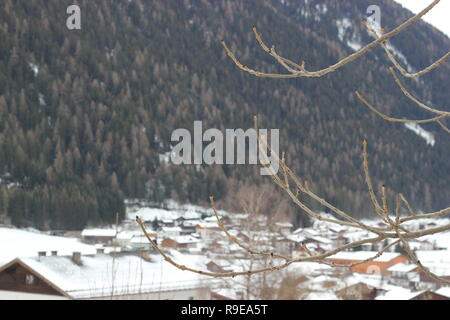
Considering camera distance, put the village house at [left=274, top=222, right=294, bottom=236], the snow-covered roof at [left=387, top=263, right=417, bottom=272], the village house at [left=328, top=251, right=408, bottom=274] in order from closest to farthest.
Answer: the village house at [left=274, top=222, right=294, bottom=236] → the snow-covered roof at [left=387, top=263, right=417, bottom=272] → the village house at [left=328, top=251, right=408, bottom=274]

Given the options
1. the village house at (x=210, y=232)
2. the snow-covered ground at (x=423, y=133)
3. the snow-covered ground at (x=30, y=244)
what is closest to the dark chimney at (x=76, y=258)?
the village house at (x=210, y=232)

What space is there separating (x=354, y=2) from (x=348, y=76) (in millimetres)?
17698

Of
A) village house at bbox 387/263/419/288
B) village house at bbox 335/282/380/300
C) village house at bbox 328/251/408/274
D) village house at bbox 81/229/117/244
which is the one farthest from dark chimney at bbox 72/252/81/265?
village house at bbox 81/229/117/244

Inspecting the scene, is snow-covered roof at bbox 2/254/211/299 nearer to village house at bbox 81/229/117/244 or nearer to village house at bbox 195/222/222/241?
village house at bbox 195/222/222/241

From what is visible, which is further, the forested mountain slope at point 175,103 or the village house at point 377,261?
the forested mountain slope at point 175,103

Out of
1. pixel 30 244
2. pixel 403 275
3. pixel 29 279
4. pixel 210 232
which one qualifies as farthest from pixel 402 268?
pixel 30 244

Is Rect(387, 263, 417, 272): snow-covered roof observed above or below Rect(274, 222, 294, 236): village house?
below

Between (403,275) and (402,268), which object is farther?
(402,268)

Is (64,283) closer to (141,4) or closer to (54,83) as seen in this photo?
(54,83)

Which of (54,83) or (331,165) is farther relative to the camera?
(331,165)

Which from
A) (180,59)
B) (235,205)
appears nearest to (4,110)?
(180,59)

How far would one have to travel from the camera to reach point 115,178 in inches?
1650

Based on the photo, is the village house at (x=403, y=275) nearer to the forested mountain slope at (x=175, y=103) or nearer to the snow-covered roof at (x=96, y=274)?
the snow-covered roof at (x=96, y=274)

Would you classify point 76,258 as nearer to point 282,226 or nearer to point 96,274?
point 96,274
